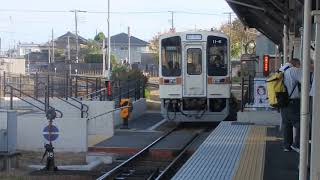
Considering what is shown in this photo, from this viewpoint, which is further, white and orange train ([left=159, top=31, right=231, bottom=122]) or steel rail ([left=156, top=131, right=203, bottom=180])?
white and orange train ([left=159, top=31, right=231, bottom=122])

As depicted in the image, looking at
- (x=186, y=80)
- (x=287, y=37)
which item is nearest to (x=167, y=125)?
(x=186, y=80)

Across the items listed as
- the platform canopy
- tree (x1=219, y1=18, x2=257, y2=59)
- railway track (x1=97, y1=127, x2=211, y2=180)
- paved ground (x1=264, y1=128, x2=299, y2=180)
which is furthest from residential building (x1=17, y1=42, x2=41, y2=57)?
paved ground (x1=264, y1=128, x2=299, y2=180)

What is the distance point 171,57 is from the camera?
21.2m

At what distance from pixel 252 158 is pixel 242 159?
0.17 meters

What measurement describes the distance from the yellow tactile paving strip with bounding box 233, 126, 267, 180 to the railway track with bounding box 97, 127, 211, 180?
170cm

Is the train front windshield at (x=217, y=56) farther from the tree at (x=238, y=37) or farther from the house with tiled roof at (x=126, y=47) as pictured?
the house with tiled roof at (x=126, y=47)

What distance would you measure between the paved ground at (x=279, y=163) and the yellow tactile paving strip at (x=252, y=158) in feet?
0.32

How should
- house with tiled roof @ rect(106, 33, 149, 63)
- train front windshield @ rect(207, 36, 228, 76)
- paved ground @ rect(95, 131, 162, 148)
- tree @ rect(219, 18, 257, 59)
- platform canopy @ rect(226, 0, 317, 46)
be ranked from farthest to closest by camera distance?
1. house with tiled roof @ rect(106, 33, 149, 63)
2. tree @ rect(219, 18, 257, 59)
3. train front windshield @ rect(207, 36, 228, 76)
4. paved ground @ rect(95, 131, 162, 148)
5. platform canopy @ rect(226, 0, 317, 46)

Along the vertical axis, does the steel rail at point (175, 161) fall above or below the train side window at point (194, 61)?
below

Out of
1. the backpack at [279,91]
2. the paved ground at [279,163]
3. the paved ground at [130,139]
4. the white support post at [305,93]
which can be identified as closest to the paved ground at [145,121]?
the paved ground at [130,139]

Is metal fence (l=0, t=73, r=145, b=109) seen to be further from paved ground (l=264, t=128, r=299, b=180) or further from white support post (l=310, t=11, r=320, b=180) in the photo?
white support post (l=310, t=11, r=320, b=180)

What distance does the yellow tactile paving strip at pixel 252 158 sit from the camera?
815cm

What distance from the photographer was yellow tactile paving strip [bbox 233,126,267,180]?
321 inches

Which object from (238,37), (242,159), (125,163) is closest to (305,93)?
(242,159)
